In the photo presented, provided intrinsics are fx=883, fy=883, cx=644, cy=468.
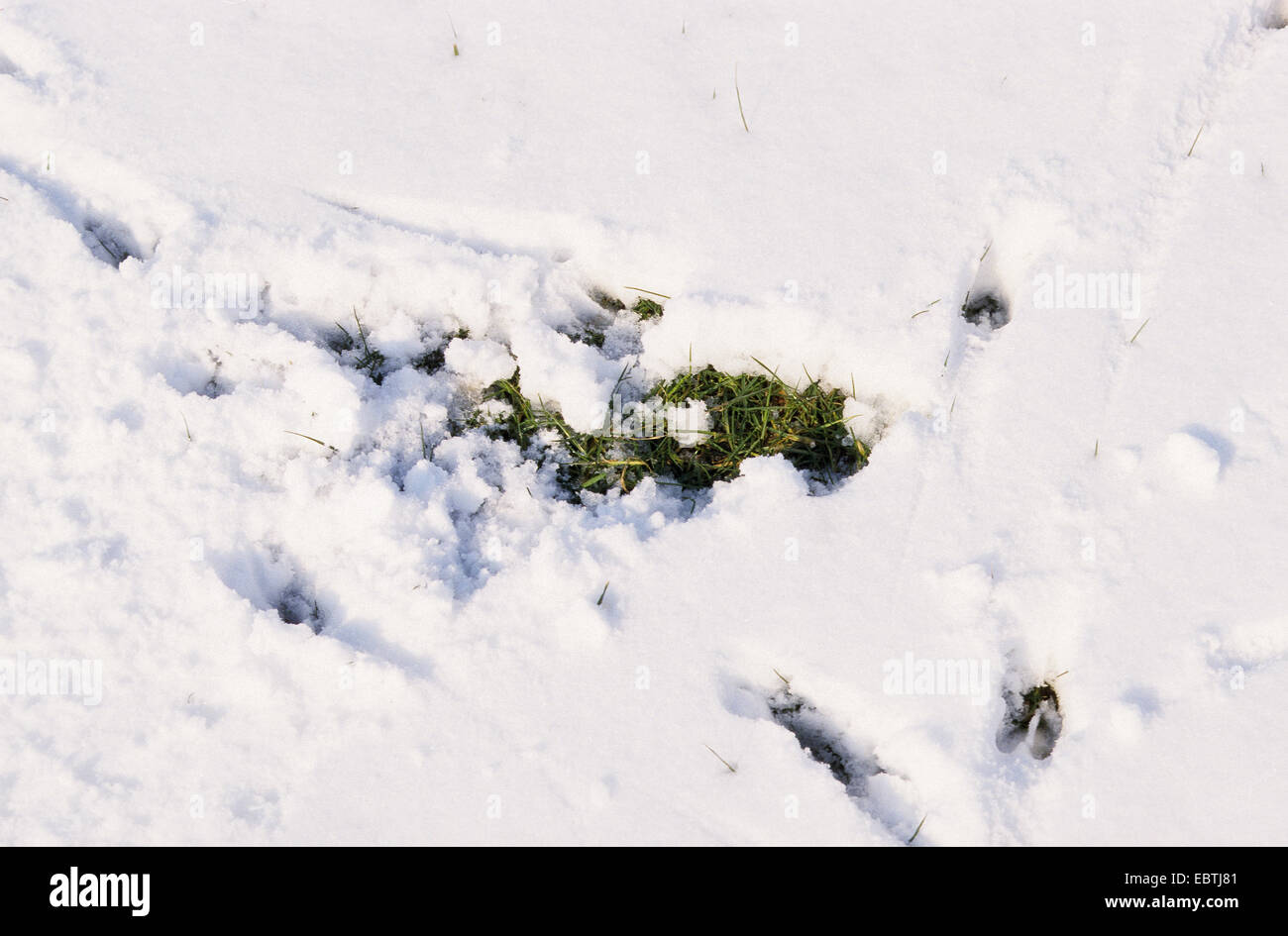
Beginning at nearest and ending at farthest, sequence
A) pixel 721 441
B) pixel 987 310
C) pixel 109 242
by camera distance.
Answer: pixel 721 441
pixel 987 310
pixel 109 242

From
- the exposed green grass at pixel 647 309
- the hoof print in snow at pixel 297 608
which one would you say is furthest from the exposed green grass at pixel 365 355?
the exposed green grass at pixel 647 309

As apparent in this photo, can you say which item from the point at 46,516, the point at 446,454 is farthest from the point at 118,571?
the point at 446,454

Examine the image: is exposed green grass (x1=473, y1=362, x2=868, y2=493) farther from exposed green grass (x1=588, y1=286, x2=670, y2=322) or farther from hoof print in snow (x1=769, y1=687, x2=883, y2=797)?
hoof print in snow (x1=769, y1=687, x2=883, y2=797)

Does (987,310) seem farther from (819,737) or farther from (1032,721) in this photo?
(819,737)

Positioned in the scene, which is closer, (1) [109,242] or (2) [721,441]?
(2) [721,441]

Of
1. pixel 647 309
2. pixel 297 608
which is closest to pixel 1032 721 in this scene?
pixel 647 309
